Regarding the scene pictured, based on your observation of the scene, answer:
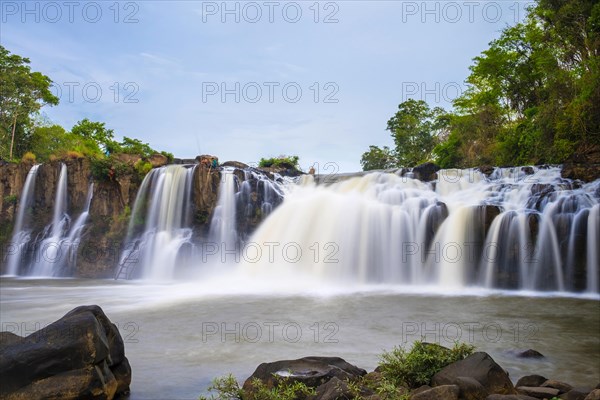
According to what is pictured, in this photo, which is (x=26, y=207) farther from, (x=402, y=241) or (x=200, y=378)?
(x=200, y=378)

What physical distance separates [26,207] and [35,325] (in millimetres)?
19626

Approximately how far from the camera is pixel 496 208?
50.2ft

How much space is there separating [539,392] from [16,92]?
51.5 meters

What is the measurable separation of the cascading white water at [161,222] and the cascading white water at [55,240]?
3859 mm

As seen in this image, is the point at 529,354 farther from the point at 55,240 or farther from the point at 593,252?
the point at 55,240

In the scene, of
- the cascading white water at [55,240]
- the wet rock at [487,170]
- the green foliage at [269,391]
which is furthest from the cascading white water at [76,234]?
the green foliage at [269,391]

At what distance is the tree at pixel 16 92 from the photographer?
145 ft

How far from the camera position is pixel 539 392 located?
4527mm

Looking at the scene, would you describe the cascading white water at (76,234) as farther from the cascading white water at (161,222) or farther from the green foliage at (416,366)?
the green foliage at (416,366)

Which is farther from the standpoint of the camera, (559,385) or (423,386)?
(559,385)

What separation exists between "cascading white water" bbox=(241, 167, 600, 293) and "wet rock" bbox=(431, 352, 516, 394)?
10.5 meters

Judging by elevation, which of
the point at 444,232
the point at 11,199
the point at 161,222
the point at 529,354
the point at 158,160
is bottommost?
the point at 529,354

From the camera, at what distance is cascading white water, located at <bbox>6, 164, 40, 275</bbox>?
23875 mm

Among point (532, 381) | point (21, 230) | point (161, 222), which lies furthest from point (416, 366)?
point (21, 230)
